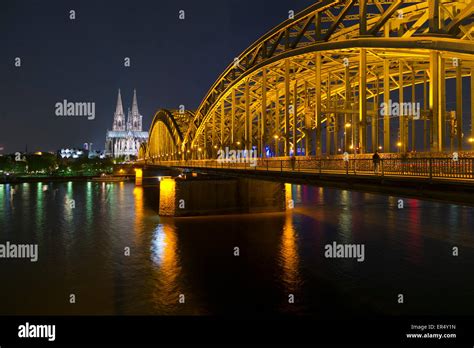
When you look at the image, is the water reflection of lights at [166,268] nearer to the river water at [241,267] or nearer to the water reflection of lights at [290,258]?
the river water at [241,267]

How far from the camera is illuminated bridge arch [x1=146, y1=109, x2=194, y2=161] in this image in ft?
306

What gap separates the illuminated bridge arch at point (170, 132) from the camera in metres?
93.3

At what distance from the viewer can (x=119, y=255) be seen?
1027 inches

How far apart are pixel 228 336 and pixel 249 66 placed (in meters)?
32.4

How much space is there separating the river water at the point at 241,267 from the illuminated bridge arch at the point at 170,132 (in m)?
53.0

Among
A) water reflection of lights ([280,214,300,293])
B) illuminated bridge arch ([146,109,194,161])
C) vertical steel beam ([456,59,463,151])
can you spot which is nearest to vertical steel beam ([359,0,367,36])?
vertical steel beam ([456,59,463,151])

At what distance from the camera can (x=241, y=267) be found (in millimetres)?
23078

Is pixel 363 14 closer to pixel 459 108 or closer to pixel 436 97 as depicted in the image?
pixel 436 97

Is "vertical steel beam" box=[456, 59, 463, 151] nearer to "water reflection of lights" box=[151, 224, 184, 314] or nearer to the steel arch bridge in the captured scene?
the steel arch bridge

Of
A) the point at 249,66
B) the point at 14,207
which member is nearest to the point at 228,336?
the point at 249,66

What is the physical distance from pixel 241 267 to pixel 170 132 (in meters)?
79.0

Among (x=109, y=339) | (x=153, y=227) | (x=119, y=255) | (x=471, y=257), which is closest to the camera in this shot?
(x=109, y=339)

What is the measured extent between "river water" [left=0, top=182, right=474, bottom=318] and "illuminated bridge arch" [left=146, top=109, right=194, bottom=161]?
Answer: 5305 cm

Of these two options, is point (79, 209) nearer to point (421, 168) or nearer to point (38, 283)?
point (38, 283)
